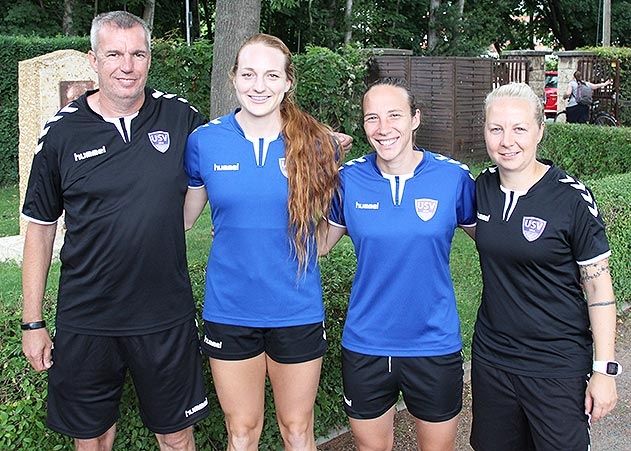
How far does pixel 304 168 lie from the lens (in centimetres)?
315

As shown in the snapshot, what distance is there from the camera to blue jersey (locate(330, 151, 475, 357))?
3127 mm

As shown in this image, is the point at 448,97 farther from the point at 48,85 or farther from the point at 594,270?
the point at 594,270

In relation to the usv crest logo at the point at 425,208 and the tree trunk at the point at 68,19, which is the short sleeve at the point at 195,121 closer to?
the usv crest logo at the point at 425,208

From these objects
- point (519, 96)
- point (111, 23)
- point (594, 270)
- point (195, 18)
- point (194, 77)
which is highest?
point (195, 18)

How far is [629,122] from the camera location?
22.2 metres

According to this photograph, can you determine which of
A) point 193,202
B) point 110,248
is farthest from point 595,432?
point 110,248

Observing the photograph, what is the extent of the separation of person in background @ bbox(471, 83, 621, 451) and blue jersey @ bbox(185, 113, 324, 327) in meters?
0.79

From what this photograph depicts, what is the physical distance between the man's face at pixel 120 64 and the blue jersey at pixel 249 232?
0.33 metres

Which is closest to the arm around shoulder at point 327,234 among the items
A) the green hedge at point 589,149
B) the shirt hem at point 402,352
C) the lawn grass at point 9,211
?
the shirt hem at point 402,352

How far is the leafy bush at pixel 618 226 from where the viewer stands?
670cm

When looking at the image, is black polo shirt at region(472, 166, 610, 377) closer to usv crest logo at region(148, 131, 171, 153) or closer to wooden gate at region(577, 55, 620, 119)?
usv crest logo at region(148, 131, 171, 153)

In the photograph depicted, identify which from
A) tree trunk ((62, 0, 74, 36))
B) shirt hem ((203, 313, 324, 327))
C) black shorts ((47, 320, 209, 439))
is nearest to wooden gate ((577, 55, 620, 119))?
tree trunk ((62, 0, 74, 36))

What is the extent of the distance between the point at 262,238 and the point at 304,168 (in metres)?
0.34

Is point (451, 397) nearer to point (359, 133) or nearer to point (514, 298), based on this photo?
point (514, 298)
